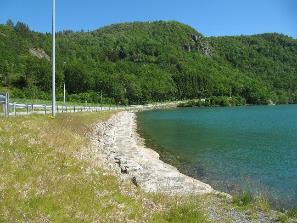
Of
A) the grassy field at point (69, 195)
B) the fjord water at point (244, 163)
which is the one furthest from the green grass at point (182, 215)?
the fjord water at point (244, 163)

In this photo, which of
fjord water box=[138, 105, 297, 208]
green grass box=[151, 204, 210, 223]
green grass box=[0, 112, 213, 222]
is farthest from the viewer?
fjord water box=[138, 105, 297, 208]

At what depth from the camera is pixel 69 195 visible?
14484 mm

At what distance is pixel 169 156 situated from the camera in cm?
4203

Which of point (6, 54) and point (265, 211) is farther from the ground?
point (6, 54)

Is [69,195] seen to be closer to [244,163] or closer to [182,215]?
[182,215]

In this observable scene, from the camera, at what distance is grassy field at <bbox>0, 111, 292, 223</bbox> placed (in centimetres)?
1302

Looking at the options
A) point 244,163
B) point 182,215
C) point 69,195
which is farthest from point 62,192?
point 244,163

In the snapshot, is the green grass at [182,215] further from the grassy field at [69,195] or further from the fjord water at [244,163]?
the fjord water at [244,163]

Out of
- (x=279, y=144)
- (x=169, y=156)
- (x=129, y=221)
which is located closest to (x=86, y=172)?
(x=129, y=221)

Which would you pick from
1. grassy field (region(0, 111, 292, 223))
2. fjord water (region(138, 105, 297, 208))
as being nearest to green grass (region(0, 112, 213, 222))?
grassy field (region(0, 111, 292, 223))

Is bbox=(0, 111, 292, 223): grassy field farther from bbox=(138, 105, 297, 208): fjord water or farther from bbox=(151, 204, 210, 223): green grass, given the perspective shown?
bbox=(138, 105, 297, 208): fjord water

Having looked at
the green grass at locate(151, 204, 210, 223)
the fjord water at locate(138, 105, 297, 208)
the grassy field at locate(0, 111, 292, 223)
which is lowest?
the fjord water at locate(138, 105, 297, 208)

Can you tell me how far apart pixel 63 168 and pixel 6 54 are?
18182 centimetres

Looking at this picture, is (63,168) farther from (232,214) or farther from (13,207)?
(232,214)
